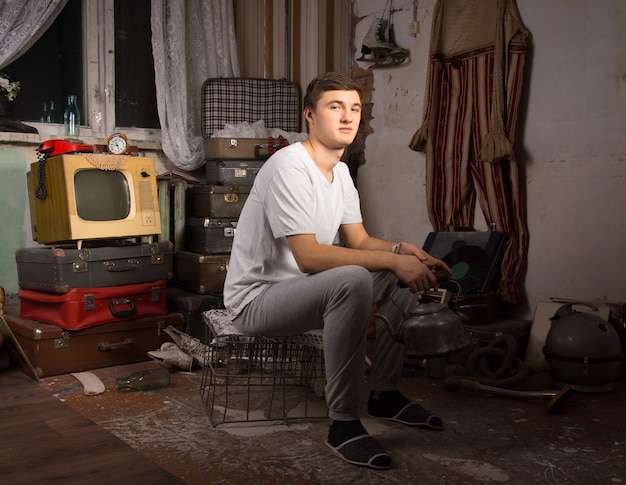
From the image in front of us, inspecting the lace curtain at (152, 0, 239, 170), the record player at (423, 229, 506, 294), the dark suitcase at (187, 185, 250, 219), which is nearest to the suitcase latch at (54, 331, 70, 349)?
the dark suitcase at (187, 185, 250, 219)

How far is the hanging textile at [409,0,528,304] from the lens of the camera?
12.7ft

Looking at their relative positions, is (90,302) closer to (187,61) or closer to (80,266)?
(80,266)

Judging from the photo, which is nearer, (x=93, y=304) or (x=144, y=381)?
(x=144, y=381)

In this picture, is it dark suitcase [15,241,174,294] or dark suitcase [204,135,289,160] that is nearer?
dark suitcase [15,241,174,294]

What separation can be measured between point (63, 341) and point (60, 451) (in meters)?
1.03

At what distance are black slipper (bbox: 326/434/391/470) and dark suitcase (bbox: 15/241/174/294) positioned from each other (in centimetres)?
172

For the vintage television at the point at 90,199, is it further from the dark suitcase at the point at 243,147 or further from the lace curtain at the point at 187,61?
the lace curtain at the point at 187,61

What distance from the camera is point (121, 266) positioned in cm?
348

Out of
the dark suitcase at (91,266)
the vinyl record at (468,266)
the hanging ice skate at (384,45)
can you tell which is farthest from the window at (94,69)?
the vinyl record at (468,266)

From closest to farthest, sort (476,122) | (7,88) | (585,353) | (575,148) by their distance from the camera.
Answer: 1. (585,353)
2. (575,148)
3. (7,88)
4. (476,122)

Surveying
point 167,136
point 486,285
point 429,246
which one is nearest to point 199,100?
point 167,136

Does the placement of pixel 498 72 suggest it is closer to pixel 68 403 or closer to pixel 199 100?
pixel 199 100

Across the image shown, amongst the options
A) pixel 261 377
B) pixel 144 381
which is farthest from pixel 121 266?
pixel 261 377

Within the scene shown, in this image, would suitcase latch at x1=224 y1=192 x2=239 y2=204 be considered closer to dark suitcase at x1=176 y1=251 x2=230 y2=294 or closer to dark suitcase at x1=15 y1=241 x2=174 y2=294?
dark suitcase at x1=176 y1=251 x2=230 y2=294
